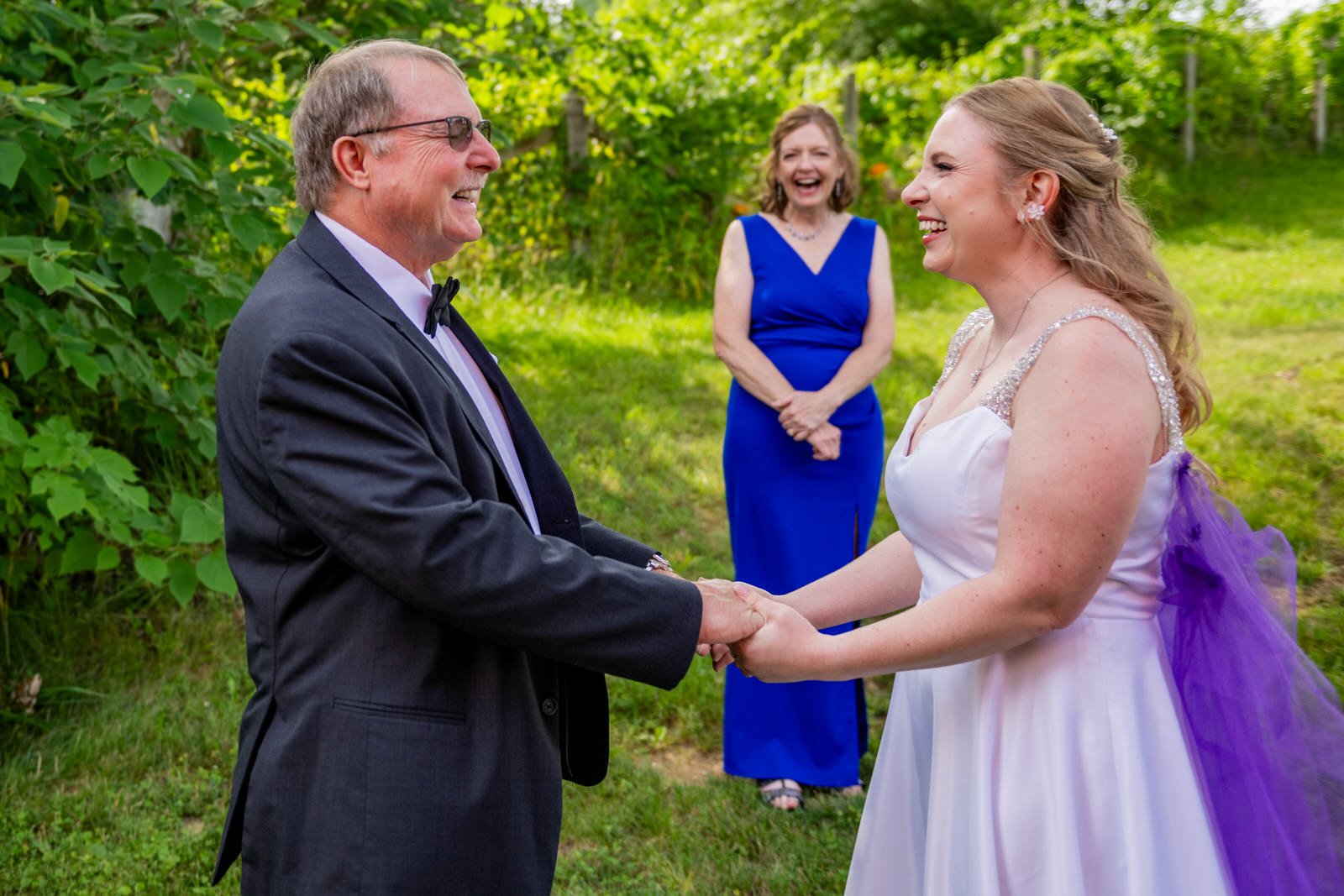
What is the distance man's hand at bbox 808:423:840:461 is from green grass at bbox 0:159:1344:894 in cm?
118

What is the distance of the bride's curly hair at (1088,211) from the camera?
2.19m

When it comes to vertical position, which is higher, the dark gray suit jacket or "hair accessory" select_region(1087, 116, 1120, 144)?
"hair accessory" select_region(1087, 116, 1120, 144)

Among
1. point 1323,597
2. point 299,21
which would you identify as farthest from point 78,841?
point 1323,597

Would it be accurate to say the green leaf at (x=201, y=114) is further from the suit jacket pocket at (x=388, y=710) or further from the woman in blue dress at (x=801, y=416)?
the suit jacket pocket at (x=388, y=710)

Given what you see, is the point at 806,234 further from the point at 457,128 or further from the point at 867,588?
the point at 457,128

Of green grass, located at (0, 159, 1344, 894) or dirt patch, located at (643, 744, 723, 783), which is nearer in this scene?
green grass, located at (0, 159, 1344, 894)

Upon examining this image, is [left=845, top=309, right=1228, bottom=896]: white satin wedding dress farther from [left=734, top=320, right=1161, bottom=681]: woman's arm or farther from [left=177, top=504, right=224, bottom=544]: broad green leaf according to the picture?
[left=177, top=504, right=224, bottom=544]: broad green leaf

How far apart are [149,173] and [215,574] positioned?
1212 mm

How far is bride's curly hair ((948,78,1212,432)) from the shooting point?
2.19 metres

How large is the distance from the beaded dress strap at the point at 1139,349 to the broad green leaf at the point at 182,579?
266cm

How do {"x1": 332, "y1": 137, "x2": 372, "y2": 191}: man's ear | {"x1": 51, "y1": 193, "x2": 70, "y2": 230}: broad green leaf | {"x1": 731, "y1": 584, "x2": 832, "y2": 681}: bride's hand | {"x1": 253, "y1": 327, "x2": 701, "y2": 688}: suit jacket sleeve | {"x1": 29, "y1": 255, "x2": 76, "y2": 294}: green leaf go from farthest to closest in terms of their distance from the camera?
{"x1": 51, "y1": 193, "x2": 70, "y2": 230}: broad green leaf, {"x1": 29, "y1": 255, "x2": 76, "y2": 294}: green leaf, {"x1": 731, "y1": 584, "x2": 832, "y2": 681}: bride's hand, {"x1": 332, "y1": 137, "x2": 372, "y2": 191}: man's ear, {"x1": 253, "y1": 327, "x2": 701, "y2": 688}: suit jacket sleeve

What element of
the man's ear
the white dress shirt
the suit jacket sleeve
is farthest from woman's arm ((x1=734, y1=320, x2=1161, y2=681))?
the man's ear

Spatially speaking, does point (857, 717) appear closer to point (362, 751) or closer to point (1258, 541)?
point (1258, 541)

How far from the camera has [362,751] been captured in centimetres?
195
